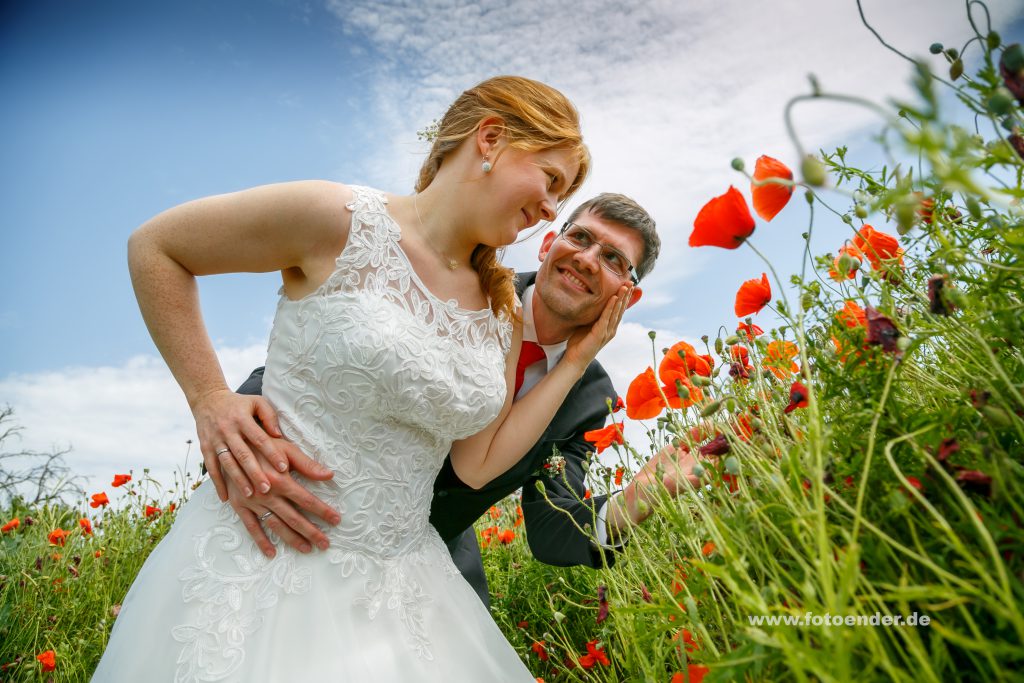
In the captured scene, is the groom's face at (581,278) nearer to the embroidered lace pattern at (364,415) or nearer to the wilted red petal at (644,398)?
the embroidered lace pattern at (364,415)

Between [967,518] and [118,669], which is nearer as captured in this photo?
[967,518]

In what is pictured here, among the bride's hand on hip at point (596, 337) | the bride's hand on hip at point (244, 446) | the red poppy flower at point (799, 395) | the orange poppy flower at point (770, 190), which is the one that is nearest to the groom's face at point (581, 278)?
the bride's hand on hip at point (596, 337)

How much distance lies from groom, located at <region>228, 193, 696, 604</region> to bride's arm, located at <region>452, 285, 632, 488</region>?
0.23 m

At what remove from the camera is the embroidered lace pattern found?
1.65 m

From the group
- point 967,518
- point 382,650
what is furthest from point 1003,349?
point 382,650

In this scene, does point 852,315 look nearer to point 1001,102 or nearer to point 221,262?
point 1001,102

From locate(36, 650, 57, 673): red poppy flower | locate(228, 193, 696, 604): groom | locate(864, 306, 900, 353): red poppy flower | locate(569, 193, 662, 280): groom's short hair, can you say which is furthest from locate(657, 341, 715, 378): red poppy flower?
locate(36, 650, 57, 673): red poppy flower

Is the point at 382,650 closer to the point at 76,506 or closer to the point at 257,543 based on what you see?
the point at 257,543

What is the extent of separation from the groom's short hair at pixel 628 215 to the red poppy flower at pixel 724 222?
1688 mm

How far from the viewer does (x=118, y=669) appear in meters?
1.52

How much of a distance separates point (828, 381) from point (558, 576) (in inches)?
94.4

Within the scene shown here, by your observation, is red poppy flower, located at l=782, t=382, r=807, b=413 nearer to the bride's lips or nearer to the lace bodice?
the lace bodice

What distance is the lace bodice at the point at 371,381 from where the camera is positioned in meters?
1.71

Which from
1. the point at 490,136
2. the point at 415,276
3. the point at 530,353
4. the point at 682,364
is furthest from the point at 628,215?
the point at 682,364
